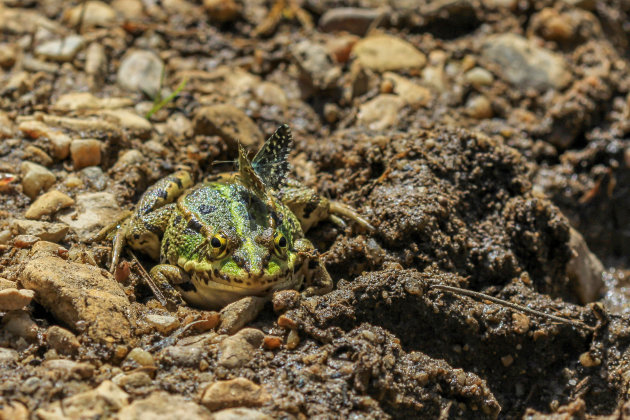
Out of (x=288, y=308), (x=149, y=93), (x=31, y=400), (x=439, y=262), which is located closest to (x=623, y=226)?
(x=439, y=262)

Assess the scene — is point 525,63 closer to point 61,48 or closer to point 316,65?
point 316,65

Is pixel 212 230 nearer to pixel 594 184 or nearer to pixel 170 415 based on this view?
pixel 170 415

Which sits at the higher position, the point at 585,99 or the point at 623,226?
the point at 585,99

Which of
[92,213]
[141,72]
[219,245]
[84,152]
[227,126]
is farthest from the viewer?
[141,72]

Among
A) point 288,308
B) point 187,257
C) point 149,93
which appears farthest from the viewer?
point 149,93

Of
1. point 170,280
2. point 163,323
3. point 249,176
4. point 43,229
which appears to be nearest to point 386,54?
point 249,176

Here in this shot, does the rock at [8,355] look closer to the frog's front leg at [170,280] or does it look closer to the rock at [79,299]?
the rock at [79,299]

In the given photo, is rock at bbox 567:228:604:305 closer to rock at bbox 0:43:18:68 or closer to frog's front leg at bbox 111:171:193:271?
frog's front leg at bbox 111:171:193:271
